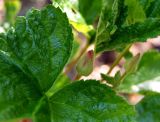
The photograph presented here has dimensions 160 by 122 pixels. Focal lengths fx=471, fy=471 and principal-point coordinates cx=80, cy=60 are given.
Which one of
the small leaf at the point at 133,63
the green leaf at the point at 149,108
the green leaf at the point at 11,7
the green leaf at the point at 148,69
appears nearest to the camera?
the small leaf at the point at 133,63

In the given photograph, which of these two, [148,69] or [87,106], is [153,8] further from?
[148,69]

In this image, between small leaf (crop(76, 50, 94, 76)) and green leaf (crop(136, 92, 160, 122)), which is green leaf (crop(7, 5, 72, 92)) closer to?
small leaf (crop(76, 50, 94, 76))

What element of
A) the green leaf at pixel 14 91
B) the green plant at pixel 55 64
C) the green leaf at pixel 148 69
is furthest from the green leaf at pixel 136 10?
the green leaf at pixel 148 69

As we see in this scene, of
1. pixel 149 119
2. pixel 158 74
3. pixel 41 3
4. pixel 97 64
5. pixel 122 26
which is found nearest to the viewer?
pixel 122 26

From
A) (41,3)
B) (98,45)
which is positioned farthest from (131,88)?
(41,3)

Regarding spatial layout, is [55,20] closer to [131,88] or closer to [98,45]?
[98,45]

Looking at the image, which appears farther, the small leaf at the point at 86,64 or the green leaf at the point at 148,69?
the green leaf at the point at 148,69

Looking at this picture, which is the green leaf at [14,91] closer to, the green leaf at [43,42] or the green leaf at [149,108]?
the green leaf at [43,42]
